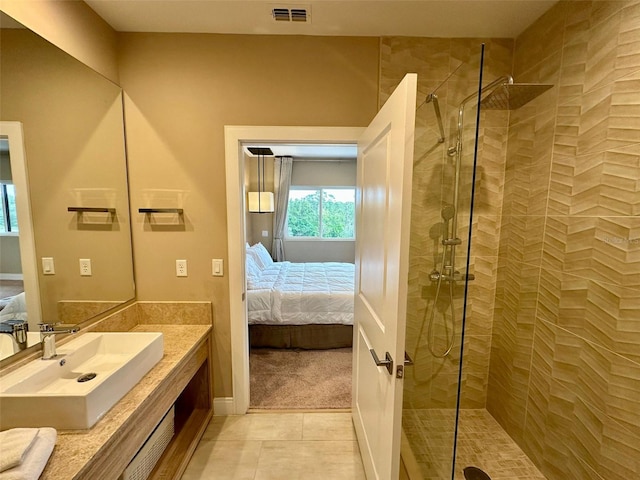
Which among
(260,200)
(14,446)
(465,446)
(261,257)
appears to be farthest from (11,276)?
(260,200)

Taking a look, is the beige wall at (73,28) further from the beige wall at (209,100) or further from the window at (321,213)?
the window at (321,213)

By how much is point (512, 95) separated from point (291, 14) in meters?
1.42

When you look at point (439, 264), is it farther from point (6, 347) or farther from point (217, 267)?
point (6, 347)

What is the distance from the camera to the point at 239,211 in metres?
2.00

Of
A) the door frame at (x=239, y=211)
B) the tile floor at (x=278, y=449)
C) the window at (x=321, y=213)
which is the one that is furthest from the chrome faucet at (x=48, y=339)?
the window at (x=321, y=213)

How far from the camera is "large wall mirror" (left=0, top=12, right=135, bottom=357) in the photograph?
124 centimetres

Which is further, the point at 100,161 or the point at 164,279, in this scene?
the point at 164,279

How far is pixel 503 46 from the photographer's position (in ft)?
6.22

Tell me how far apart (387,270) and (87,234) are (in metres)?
1.72

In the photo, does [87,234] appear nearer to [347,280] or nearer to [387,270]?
[387,270]

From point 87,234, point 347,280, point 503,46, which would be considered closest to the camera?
Answer: point 87,234

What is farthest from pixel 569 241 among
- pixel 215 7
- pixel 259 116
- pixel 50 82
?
pixel 50 82

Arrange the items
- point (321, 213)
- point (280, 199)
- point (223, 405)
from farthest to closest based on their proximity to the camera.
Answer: point (321, 213), point (280, 199), point (223, 405)

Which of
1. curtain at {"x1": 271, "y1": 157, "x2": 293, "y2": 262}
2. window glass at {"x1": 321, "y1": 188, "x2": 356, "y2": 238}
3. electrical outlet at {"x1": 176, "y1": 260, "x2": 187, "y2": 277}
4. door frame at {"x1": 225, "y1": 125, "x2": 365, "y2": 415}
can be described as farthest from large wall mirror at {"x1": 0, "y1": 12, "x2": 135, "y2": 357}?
window glass at {"x1": 321, "y1": 188, "x2": 356, "y2": 238}
